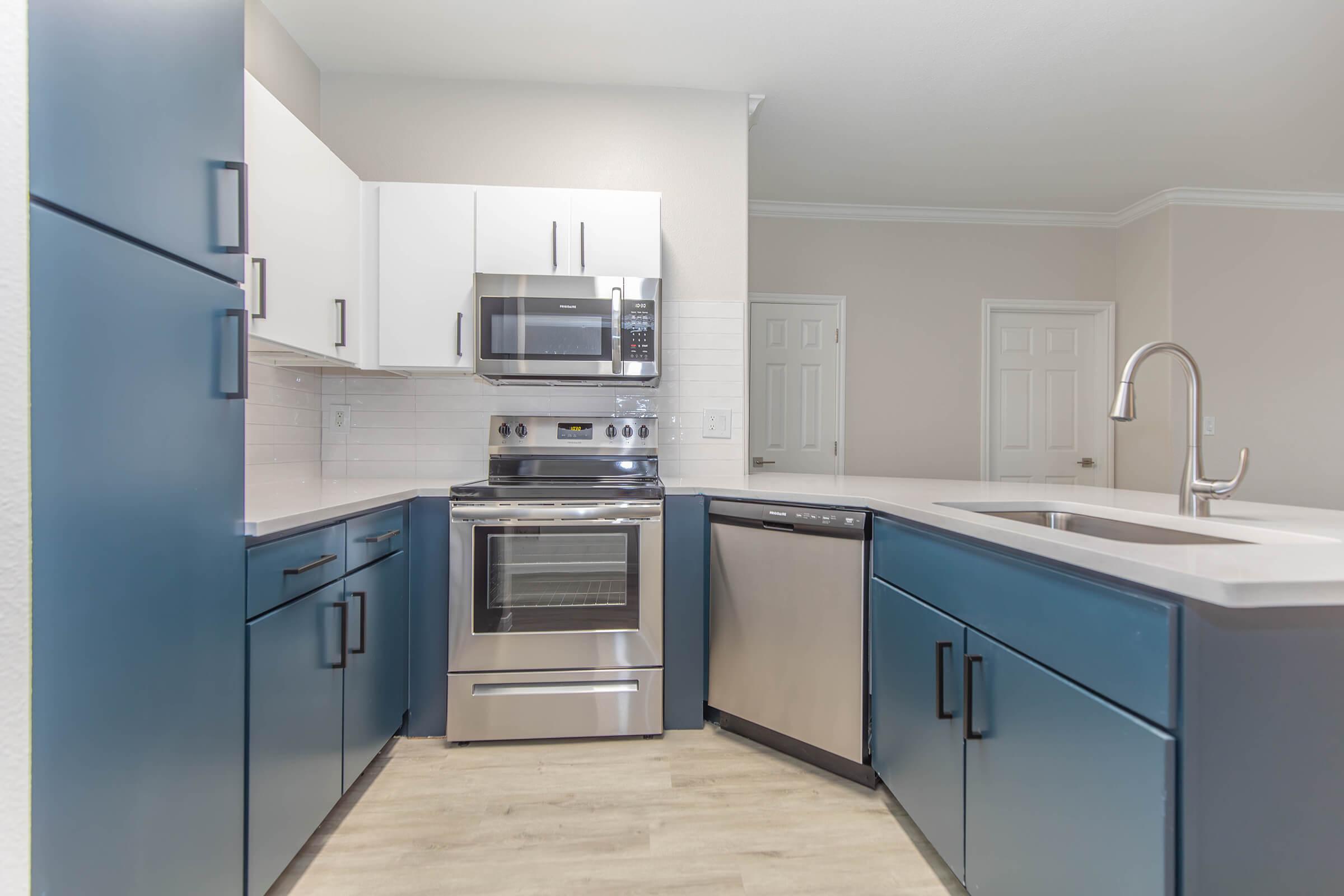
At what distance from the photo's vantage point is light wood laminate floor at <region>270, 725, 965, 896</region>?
1524 millimetres

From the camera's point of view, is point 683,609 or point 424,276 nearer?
point 683,609

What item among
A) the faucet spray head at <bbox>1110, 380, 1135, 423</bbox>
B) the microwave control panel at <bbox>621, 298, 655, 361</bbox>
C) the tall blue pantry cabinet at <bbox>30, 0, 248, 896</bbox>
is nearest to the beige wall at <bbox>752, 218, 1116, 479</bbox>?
the microwave control panel at <bbox>621, 298, 655, 361</bbox>

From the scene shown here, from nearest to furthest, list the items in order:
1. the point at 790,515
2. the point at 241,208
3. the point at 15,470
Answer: the point at 15,470 → the point at 241,208 → the point at 790,515

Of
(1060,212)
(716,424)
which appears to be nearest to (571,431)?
(716,424)

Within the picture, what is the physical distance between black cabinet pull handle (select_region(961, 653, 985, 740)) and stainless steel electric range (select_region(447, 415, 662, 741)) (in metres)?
1.14

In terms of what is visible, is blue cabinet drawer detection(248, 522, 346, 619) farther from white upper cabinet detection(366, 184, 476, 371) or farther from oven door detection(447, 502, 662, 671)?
white upper cabinet detection(366, 184, 476, 371)

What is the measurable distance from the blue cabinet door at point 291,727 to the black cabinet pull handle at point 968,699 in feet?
4.71

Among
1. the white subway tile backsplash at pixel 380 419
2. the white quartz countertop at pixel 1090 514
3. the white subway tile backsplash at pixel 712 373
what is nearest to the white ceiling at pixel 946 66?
the white subway tile backsplash at pixel 712 373

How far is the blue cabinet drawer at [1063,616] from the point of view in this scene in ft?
2.81

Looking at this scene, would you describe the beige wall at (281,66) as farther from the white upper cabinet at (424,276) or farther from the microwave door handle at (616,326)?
the microwave door handle at (616,326)

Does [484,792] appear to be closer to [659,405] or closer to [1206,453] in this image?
[659,405]

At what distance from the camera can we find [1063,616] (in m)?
1.05

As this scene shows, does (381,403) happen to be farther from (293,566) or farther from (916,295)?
(916,295)

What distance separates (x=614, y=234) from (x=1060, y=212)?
328cm
